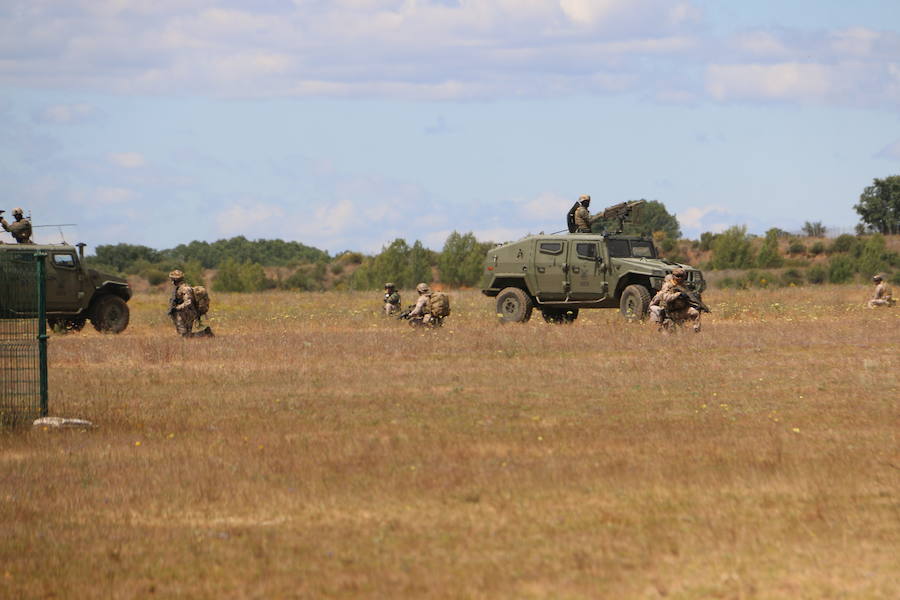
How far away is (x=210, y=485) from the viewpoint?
916 centimetres

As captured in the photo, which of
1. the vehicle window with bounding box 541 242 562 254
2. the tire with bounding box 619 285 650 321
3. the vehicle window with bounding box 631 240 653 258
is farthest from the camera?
the vehicle window with bounding box 541 242 562 254

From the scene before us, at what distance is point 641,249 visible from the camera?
1008 inches

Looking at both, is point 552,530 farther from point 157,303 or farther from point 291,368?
point 157,303

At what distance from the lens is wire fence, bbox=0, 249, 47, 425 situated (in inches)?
476

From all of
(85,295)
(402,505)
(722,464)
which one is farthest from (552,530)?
(85,295)

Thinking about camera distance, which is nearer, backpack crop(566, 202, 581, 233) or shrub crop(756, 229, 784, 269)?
backpack crop(566, 202, 581, 233)

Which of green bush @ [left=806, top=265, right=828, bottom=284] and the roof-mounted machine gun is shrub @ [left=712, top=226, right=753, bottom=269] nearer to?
green bush @ [left=806, top=265, right=828, bottom=284]

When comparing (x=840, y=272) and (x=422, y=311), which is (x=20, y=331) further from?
(x=840, y=272)

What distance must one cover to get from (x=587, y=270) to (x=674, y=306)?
3.80 metres

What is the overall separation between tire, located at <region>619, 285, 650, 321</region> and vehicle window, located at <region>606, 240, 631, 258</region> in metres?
0.83

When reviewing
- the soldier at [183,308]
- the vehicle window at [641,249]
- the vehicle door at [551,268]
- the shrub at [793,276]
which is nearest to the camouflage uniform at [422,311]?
the vehicle door at [551,268]

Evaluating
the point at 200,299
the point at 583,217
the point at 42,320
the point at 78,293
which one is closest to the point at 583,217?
the point at 583,217

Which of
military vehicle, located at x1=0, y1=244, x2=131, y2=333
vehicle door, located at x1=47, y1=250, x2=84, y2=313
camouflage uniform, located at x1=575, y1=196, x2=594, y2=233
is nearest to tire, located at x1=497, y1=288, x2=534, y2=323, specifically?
camouflage uniform, located at x1=575, y1=196, x2=594, y2=233

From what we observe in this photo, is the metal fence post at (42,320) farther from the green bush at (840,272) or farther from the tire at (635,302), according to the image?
the green bush at (840,272)
